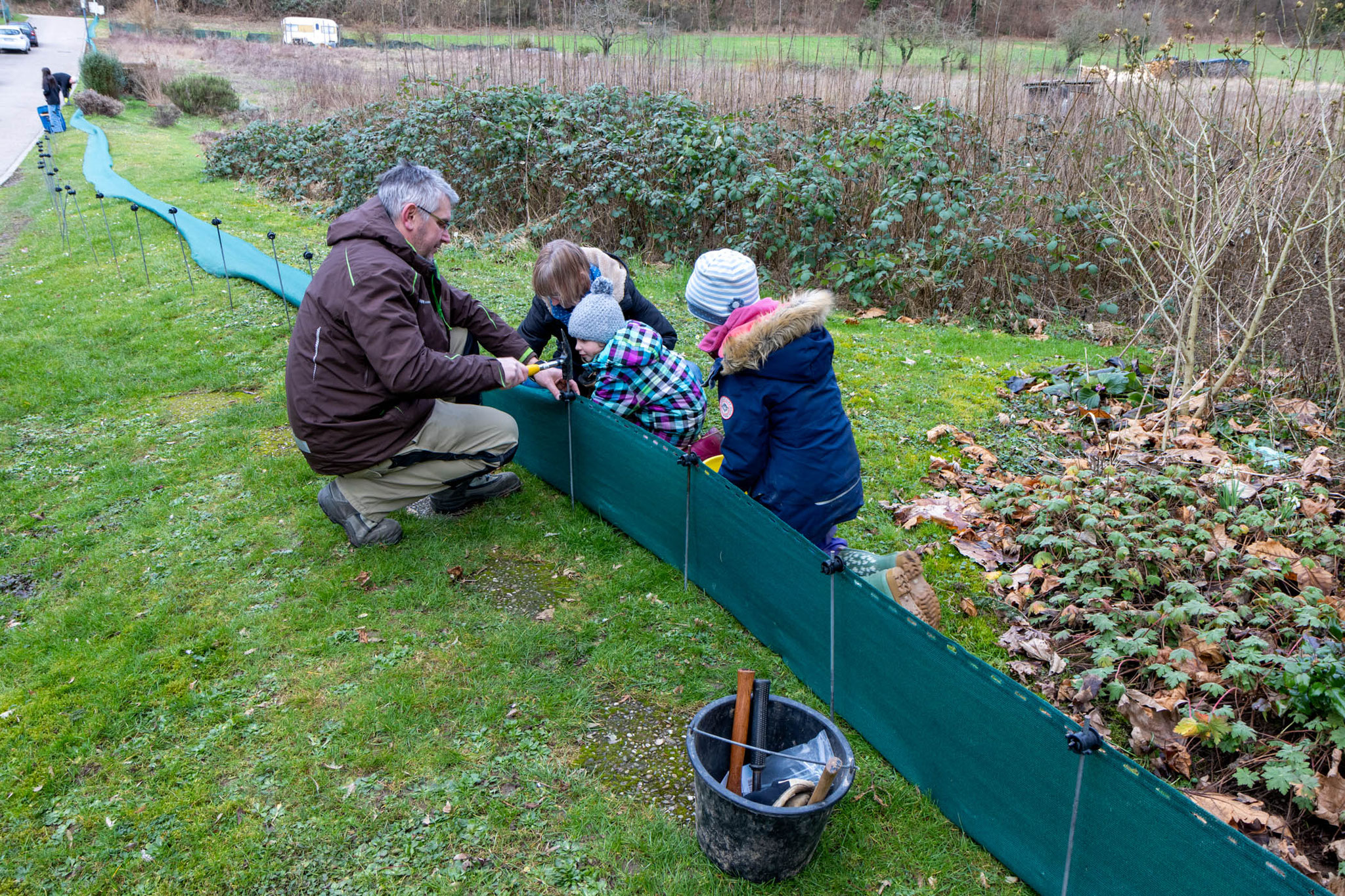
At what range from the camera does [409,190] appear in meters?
3.67

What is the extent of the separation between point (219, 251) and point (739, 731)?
8539mm

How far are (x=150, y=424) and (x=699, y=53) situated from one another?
9189mm

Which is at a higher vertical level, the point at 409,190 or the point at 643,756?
the point at 409,190

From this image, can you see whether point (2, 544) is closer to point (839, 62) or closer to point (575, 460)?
point (575, 460)

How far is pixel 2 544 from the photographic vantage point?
4004 mm

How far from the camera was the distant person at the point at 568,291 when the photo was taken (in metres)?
3.97

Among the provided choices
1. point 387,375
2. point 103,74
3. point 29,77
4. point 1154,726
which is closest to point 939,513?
point 1154,726

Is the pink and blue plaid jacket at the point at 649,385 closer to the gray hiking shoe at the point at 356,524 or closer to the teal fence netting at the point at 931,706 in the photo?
the teal fence netting at the point at 931,706

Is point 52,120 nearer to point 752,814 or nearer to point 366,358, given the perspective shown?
point 366,358

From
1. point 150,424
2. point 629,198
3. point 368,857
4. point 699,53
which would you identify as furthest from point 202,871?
point 699,53

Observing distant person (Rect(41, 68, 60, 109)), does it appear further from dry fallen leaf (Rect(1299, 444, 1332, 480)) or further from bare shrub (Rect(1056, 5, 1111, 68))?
dry fallen leaf (Rect(1299, 444, 1332, 480))

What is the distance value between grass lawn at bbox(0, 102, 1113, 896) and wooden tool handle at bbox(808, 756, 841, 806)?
1.01 feet

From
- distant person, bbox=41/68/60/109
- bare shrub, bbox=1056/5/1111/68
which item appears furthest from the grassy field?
distant person, bbox=41/68/60/109

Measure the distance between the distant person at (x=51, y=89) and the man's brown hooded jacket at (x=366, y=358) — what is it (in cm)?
2234
